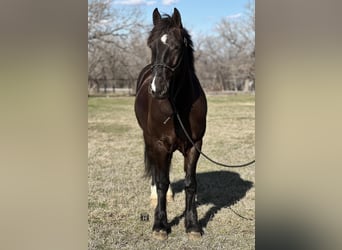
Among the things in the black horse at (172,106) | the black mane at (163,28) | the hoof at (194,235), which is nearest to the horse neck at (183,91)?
the black horse at (172,106)

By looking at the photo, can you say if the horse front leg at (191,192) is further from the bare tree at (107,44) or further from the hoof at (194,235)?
the bare tree at (107,44)


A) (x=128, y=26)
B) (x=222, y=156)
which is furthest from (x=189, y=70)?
(x=222, y=156)

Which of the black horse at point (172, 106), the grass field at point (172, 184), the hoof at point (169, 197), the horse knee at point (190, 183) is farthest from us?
the hoof at point (169, 197)

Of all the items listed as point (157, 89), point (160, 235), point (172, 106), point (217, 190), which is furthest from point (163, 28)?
point (217, 190)

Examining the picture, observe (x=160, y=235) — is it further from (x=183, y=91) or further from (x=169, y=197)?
(x=183, y=91)

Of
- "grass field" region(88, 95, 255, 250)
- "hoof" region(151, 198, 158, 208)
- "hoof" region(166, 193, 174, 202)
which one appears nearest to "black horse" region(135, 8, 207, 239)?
"grass field" region(88, 95, 255, 250)

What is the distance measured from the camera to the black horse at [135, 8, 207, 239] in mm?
1876

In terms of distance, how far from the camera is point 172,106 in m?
2.13

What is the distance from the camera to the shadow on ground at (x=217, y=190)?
2791 mm

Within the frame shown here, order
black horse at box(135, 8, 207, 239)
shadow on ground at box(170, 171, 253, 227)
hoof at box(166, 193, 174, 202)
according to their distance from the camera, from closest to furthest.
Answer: black horse at box(135, 8, 207, 239)
shadow on ground at box(170, 171, 253, 227)
hoof at box(166, 193, 174, 202)

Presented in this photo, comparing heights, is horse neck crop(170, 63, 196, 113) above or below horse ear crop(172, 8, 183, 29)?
below

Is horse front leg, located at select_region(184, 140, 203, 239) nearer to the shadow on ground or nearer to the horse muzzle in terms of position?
the shadow on ground
